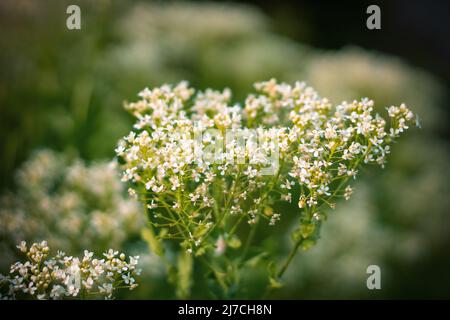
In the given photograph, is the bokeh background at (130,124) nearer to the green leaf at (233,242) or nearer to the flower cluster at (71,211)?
the flower cluster at (71,211)

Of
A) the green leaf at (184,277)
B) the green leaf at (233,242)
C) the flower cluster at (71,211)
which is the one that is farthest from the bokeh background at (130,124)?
the green leaf at (233,242)

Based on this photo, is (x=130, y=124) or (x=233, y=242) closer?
(x=233, y=242)

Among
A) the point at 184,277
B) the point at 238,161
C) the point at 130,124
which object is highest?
the point at 130,124

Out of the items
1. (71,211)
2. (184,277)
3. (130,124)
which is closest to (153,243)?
(184,277)

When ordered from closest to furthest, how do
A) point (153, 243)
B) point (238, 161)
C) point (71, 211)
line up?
point (238, 161) < point (153, 243) < point (71, 211)

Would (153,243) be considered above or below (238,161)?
below

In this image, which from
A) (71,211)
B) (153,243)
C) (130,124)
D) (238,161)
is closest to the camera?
(238,161)

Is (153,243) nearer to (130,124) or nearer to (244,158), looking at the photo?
(244,158)
